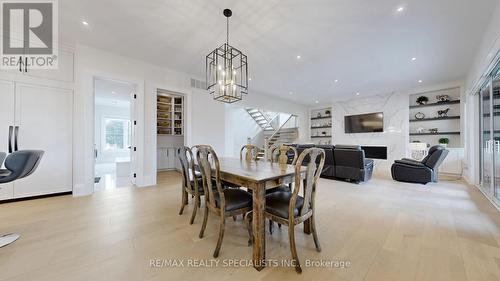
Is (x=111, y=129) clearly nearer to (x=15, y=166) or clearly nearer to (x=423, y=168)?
(x=15, y=166)

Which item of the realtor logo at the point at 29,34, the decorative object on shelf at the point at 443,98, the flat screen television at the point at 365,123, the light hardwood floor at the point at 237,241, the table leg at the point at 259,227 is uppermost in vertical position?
the realtor logo at the point at 29,34

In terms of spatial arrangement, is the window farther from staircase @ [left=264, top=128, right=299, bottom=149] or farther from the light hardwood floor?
staircase @ [left=264, top=128, right=299, bottom=149]

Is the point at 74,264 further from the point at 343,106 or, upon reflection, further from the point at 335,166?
the point at 343,106

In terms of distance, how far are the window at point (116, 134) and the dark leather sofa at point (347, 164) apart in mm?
8860

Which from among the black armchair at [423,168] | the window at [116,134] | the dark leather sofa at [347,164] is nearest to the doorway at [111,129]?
the window at [116,134]

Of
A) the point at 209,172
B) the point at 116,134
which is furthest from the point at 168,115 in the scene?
the point at 209,172

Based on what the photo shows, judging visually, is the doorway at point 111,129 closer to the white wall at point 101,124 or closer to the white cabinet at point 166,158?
the white wall at point 101,124

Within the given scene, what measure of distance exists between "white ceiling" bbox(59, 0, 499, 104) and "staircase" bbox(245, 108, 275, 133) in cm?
526

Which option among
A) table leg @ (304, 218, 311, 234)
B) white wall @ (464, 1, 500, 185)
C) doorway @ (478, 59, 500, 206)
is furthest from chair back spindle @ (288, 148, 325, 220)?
doorway @ (478, 59, 500, 206)

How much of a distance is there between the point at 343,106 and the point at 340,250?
7.51 m

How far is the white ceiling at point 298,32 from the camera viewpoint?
2520 mm

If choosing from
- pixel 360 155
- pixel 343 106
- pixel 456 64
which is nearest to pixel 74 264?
pixel 360 155

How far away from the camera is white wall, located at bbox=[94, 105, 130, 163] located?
8.53m

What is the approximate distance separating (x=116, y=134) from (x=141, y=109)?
649 cm
